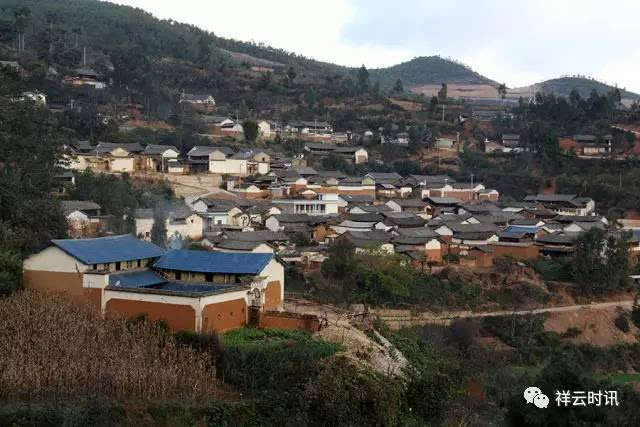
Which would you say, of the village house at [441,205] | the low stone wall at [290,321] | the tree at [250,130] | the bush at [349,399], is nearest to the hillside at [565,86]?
the tree at [250,130]

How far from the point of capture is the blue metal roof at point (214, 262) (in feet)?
52.2

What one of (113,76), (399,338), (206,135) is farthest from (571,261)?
(113,76)

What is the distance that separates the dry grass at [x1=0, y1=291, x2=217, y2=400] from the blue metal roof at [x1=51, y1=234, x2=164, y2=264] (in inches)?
64.5

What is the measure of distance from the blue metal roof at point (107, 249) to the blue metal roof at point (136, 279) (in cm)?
31

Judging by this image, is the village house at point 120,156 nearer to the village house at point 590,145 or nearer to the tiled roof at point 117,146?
the tiled roof at point 117,146

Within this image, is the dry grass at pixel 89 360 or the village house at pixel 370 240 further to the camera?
the village house at pixel 370 240

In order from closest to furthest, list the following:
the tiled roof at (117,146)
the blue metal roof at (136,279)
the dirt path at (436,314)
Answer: the blue metal roof at (136,279) → the dirt path at (436,314) → the tiled roof at (117,146)

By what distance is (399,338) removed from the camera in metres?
16.8

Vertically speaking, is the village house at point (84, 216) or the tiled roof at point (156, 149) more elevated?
the tiled roof at point (156, 149)

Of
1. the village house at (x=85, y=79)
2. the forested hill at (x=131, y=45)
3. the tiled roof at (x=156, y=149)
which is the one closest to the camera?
the tiled roof at (x=156, y=149)

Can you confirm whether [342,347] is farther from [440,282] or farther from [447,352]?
[440,282]

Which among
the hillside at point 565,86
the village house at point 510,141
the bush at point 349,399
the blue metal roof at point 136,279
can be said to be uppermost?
the hillside at point 565,86

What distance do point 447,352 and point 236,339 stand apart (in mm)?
8190

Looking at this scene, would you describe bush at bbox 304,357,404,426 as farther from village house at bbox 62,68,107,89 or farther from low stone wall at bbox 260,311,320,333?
village house at bbox 62,68,107,89
